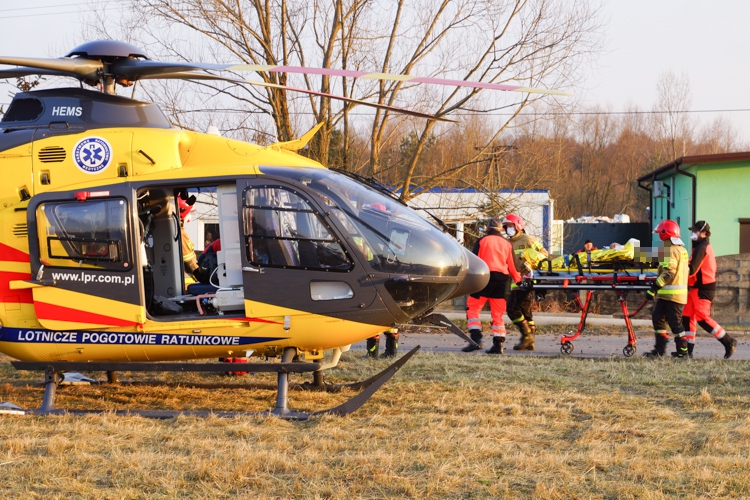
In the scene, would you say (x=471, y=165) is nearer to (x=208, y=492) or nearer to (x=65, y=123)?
(x=65, y=123)

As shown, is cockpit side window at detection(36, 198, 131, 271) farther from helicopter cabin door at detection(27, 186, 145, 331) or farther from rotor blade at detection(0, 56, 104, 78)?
rotor blade at detection(0, 56, 104, 78)

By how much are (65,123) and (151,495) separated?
412cm

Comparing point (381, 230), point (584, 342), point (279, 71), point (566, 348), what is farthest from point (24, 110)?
point (584, 342)

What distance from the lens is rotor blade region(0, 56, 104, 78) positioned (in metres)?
6.70

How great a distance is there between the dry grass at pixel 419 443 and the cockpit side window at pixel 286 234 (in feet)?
4.45

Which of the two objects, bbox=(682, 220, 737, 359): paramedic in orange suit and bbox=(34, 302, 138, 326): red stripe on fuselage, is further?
bbox=(682, 220, 737, 359): paramedic in orange suit

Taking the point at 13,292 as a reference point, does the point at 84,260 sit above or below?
above

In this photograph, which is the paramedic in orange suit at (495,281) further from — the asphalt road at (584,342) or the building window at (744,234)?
the building window at (744,234)

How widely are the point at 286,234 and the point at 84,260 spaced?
1.84m

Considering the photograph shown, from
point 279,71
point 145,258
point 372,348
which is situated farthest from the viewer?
point 372,348

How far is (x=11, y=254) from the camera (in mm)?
7359

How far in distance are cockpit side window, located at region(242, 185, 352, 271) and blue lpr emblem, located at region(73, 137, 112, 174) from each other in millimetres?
1414

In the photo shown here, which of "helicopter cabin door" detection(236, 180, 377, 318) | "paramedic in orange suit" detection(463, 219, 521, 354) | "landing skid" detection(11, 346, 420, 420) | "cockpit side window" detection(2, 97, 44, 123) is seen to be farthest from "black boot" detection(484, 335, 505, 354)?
"cockpit side window" detection(2, 97, 44, 123)

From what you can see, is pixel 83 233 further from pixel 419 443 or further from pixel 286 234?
pixel 419 443
